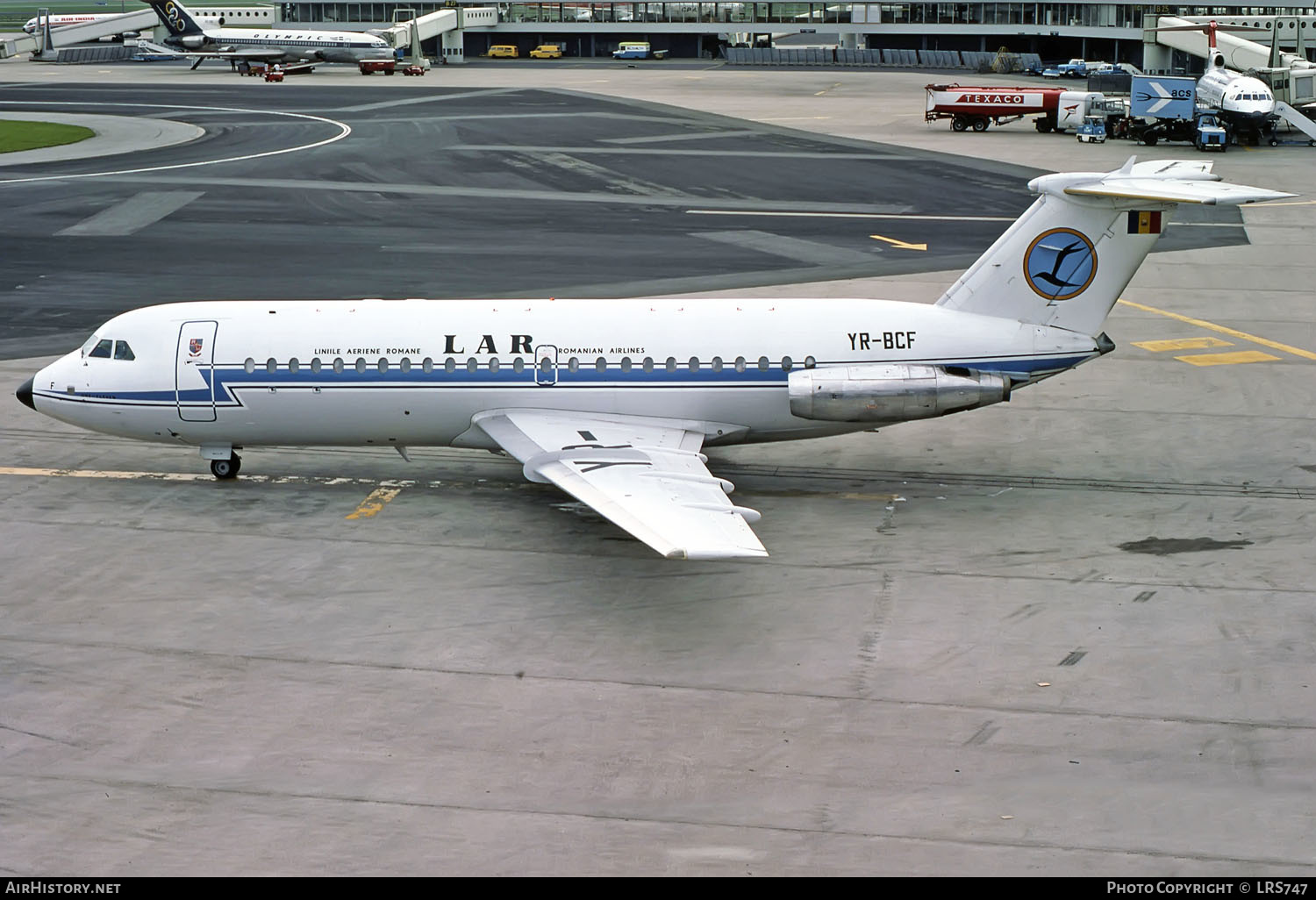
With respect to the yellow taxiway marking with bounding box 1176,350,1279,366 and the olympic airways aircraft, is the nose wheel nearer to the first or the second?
the yellow taxiway marking with bounding box 1176,350,1279,366

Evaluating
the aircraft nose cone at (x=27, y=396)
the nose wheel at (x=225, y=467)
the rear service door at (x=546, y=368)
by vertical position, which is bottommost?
the nose wheel at (x=225, y=467)

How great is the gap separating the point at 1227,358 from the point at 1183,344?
1.65 meters

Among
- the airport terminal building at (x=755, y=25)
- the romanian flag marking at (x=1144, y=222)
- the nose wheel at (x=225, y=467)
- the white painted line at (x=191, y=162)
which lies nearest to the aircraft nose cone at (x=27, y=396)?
the nose wheel at (x=225, y=467)

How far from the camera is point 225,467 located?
27234 millimetres

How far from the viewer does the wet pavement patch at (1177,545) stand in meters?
23.3

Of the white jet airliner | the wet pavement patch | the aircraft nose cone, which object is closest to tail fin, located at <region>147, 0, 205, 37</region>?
the white jet airliner

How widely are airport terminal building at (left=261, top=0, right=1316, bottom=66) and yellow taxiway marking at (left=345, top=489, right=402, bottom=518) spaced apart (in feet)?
409

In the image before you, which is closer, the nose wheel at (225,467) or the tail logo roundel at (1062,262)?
the tail logo roundel at (1062,262)

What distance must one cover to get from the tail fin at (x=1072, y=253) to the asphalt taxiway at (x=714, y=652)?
3.28 metres

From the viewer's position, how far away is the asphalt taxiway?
1536 cm

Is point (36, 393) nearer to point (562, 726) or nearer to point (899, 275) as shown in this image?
point (562, 726)

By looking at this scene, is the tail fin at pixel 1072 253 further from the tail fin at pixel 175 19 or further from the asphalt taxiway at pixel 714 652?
the tail fin at pixel 175 19
